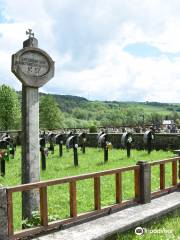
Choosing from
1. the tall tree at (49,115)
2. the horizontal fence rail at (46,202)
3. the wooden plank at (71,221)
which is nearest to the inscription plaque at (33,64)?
the horizontal fence rail at (46,202)

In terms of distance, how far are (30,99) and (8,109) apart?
182ft

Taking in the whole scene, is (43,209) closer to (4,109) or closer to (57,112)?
(4,109)

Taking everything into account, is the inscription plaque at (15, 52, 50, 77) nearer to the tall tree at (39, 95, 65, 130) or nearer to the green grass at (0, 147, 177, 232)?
the green grass at (0, 147, 177, 232)

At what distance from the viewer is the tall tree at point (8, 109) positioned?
201 ft

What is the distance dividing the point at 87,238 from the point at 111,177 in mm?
6937

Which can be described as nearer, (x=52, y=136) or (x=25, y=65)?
(x=25, y=65)

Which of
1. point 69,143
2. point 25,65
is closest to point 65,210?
Result: point 25,65

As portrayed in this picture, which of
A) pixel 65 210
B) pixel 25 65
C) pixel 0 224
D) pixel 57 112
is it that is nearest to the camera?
pixel 0 224

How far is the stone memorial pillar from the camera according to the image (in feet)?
23.0

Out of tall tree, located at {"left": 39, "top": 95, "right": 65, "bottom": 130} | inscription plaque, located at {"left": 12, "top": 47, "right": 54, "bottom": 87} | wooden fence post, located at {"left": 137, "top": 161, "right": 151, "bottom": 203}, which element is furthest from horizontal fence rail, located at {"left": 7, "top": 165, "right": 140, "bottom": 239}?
tall tree, located at {"left": 39, "top": 95, "right": 65, "bottom": 130}

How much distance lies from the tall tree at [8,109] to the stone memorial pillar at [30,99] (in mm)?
54069

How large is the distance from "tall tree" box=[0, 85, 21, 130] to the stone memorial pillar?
177 ft

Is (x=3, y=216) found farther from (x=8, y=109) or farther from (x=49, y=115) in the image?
(x=49, y=115)

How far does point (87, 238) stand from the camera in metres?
5.86
